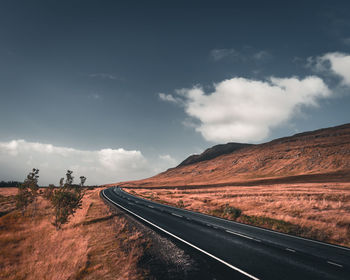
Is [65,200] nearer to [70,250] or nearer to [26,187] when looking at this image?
[70,250]

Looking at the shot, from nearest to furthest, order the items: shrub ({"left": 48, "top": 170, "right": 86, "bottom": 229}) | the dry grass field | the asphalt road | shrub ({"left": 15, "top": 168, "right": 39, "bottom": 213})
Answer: the asphalt road < the dry grass field < shrub ({"left": 48, "top": 170, "right": 86, "bottom": 229}) < shrub ({"left": 15, "top": 168, "right": 39, "bottom": 213})

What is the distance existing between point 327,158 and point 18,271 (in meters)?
113

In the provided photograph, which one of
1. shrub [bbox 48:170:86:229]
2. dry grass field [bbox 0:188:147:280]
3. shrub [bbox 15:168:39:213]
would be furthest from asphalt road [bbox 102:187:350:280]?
shrub [bbox 15:168:39:213]

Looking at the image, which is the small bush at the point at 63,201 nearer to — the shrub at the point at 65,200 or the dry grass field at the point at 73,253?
the shrub at the point at 65,200

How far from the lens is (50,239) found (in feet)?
39.8

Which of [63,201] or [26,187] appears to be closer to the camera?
[63,201]

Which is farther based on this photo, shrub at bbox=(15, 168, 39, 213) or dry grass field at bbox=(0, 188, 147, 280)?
shrub at bbox=(15, 168, 39, 213)

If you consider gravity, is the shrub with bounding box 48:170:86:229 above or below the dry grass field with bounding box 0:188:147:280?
above

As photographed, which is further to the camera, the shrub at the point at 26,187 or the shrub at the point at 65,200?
the shrub at the point at 26,187

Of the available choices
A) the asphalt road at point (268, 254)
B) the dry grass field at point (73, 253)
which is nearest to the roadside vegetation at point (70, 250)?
the dry grass field at point (73, 253)

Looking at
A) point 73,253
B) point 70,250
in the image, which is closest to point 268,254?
point 73,253

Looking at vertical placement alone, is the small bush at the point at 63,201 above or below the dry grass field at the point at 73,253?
above

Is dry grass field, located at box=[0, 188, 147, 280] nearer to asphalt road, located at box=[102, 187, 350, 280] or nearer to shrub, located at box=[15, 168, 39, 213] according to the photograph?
asphalt road, located at box=[102, 187, 350, 280]

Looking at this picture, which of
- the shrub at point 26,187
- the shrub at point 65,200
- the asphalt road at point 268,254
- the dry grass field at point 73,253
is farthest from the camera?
the shrub at point 26,187
